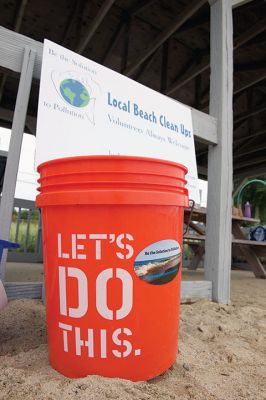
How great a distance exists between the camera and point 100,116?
1572 mm

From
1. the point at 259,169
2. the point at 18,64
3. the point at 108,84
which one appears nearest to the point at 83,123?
the point at 108,84

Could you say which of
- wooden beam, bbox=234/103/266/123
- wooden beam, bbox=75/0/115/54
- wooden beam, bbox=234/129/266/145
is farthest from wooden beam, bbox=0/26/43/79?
wooden beam, bbox=234/129/266/145

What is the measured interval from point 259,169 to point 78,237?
319 inches

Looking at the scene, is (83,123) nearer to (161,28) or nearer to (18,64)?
(18,64)

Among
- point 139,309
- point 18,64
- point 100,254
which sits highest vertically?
point 18,64

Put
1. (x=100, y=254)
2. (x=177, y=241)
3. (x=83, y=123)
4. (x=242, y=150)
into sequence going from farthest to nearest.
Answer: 1. (x=242, y=150)
2. (x=83, y=123)
3. (x=177, y=241)
4. (x=100, y=254)

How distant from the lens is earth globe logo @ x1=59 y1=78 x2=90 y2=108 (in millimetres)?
1463

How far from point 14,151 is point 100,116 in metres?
0.43

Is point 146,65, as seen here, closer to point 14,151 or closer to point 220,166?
point 220,166

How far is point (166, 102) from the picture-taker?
1.96 m

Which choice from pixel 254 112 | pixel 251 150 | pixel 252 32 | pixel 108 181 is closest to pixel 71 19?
pixel 252 32

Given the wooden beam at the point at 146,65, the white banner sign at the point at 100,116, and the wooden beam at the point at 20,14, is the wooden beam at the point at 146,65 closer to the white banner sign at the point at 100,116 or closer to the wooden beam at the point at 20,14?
the wooden beam at the point at 20,14

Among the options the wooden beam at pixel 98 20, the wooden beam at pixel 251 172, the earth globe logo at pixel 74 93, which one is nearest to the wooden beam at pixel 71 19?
the wooden beam at pixel 98 20

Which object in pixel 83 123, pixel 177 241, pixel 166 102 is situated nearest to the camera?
pixel 177 241
